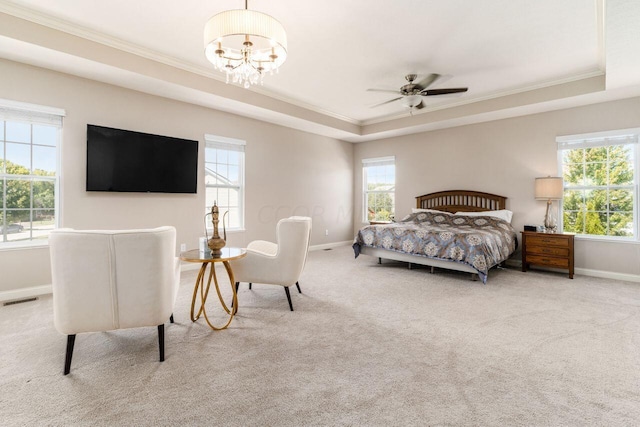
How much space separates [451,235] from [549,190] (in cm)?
180

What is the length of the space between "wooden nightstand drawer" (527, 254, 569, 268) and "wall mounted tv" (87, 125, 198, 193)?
208 inches

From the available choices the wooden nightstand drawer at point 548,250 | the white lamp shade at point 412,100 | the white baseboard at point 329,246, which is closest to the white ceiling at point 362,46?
the white lamp shade at point 412,100

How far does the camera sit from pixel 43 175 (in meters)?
3.66

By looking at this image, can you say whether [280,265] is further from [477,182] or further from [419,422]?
[477,182]

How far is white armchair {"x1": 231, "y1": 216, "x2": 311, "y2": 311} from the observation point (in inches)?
120

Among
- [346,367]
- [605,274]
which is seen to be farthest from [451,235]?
[346,367]

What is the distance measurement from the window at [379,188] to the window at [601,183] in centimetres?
313

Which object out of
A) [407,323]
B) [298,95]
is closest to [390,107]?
[298,95]

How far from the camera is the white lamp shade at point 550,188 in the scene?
4.68 metres

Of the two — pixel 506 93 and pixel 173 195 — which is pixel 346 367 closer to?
pixel 173 195

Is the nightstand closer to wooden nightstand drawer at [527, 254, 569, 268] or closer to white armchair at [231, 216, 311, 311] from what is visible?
wooden nightstand drawer at [527, 254, 569, 268]

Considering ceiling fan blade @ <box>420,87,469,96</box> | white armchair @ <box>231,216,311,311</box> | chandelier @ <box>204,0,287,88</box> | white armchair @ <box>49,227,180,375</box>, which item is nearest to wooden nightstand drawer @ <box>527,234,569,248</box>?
ceiling fan blade @ <box>420,87,469,96</box>

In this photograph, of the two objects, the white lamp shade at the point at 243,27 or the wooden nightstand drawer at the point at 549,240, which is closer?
the white lamp shade at the point at 243,27

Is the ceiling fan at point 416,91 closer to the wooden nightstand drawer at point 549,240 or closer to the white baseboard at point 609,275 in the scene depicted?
the wooden nightstand drawer at point 549,240
